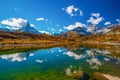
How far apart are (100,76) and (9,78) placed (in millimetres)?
22030

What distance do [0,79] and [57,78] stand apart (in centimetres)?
1305

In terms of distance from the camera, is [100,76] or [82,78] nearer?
[82,78]

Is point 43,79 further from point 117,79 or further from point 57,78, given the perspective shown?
point 117,79

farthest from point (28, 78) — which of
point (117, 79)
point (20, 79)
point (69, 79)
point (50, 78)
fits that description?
point (117, 79)

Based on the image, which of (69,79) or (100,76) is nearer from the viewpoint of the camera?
(69,79)

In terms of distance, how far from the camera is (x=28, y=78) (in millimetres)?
41938

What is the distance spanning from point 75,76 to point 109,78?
8104 millimetres

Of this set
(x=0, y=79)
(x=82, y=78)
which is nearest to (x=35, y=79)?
(x=0, y=79)

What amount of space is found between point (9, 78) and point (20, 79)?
279 centimetres

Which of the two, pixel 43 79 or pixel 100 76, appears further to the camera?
pixel 100 76

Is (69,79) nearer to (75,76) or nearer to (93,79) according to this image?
(75,76)

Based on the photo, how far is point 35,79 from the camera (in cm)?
4097

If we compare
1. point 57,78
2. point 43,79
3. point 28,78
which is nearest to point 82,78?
point 57,78

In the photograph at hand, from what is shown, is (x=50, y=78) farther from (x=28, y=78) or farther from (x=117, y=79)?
(x=117, y=79)
